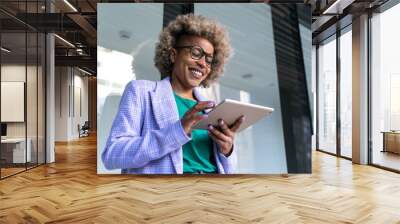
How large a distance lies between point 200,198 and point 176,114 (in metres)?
1.53

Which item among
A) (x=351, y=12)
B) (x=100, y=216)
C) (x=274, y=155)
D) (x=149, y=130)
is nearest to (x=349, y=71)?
(x=351, y=12)

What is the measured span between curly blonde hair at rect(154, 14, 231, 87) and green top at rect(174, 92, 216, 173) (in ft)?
1.60

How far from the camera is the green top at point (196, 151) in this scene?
6215mm

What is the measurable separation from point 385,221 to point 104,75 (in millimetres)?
4712

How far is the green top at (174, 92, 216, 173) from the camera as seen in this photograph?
6215mm

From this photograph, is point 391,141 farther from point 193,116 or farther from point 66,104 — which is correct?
point 66,104

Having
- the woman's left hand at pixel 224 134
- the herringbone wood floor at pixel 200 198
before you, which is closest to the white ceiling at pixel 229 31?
the woman's left hand at pixel 224 134

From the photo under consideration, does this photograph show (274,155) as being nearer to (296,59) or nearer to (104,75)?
(296,59)

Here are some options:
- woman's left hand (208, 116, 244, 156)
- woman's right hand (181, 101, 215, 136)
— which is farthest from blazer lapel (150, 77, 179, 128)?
woman's left hand (208, 116, 244, 156)

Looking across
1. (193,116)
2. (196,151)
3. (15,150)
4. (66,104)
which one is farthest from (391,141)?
(66,104)

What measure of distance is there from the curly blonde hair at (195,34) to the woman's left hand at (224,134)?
0.82 meters

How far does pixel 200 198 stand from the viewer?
5152 mm

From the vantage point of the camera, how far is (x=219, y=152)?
254 inches

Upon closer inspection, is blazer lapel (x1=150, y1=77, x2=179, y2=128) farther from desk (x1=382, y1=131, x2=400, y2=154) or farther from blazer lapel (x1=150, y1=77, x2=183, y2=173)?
desk (x1=382, y1=131, x2=400, y2=154)
